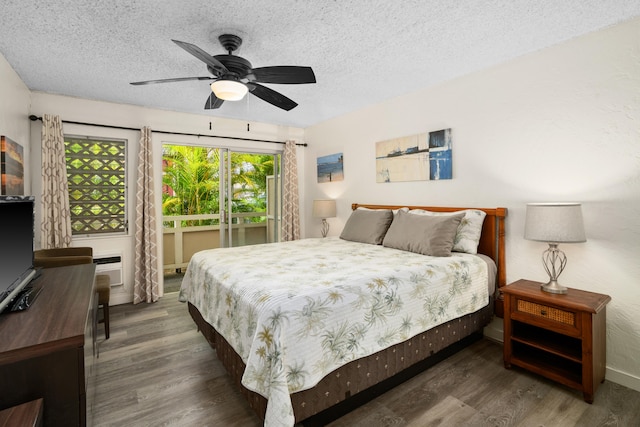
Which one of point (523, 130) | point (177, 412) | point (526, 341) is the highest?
point (523, 130)

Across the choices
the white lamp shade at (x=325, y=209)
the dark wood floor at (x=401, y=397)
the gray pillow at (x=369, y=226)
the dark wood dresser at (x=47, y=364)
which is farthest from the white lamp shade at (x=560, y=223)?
the white lamp shade at (x=325, y=209)

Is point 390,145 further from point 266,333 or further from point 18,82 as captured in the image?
point 18,82

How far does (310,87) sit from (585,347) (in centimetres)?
316

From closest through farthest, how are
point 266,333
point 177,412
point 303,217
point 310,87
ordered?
point 266,333, point 177,412, point 310,87, point 303,217

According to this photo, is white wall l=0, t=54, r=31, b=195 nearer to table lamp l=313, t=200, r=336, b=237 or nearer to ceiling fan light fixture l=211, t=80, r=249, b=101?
ceiling fan light fixture l=211, t=80, r=249, b=101

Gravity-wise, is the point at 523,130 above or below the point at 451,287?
above

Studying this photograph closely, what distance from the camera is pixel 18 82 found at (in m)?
2.99

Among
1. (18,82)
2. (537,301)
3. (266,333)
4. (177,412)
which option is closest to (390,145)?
(537,301)

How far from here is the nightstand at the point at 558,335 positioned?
195 centimetres

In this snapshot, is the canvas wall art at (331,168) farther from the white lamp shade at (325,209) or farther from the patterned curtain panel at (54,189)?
the patterned curtain panel at (54,189)

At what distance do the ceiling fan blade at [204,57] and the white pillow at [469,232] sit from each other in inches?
91.7

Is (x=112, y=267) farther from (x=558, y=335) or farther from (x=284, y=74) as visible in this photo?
(x=558, y=335)

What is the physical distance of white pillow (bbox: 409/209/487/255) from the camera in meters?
2.77

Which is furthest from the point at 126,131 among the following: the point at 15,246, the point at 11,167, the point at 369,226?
the point at 369,226
